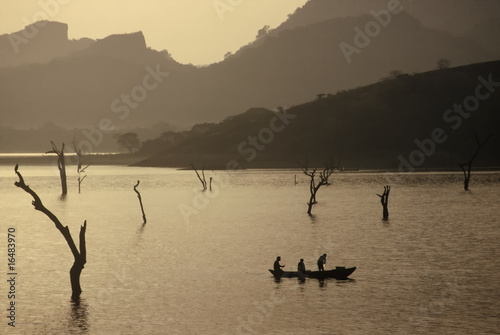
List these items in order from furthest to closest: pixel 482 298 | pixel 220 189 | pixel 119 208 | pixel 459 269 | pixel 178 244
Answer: pixel 220 189, pixel 119 208, pixel 178 244, pixel 459 269, pixel 482 298

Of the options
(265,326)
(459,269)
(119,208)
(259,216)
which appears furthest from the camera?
(119,208)

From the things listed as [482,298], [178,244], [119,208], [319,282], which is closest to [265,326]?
[319,282]

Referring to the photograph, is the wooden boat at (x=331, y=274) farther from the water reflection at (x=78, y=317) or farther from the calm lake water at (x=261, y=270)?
the water reflection at (x=78, y=317)

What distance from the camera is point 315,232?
7262 centimetres

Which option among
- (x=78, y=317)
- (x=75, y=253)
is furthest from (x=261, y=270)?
(x=78, y=317)

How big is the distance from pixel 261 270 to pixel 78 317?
16.6 metres

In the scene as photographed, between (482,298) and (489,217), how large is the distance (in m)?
47.1

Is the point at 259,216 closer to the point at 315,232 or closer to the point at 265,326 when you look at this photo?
the point at 315,232

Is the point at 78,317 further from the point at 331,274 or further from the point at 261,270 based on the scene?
the point at 331,274

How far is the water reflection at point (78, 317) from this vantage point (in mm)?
34562

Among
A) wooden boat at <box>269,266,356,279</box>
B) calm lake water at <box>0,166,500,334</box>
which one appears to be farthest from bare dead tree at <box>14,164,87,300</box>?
wooden boat at <box>269,266,356,279</box>

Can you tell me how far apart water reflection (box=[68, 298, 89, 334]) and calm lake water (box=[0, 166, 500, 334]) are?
0.12 m

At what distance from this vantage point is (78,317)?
37125 millimetres

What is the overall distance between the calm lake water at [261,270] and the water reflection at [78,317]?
119 mm
